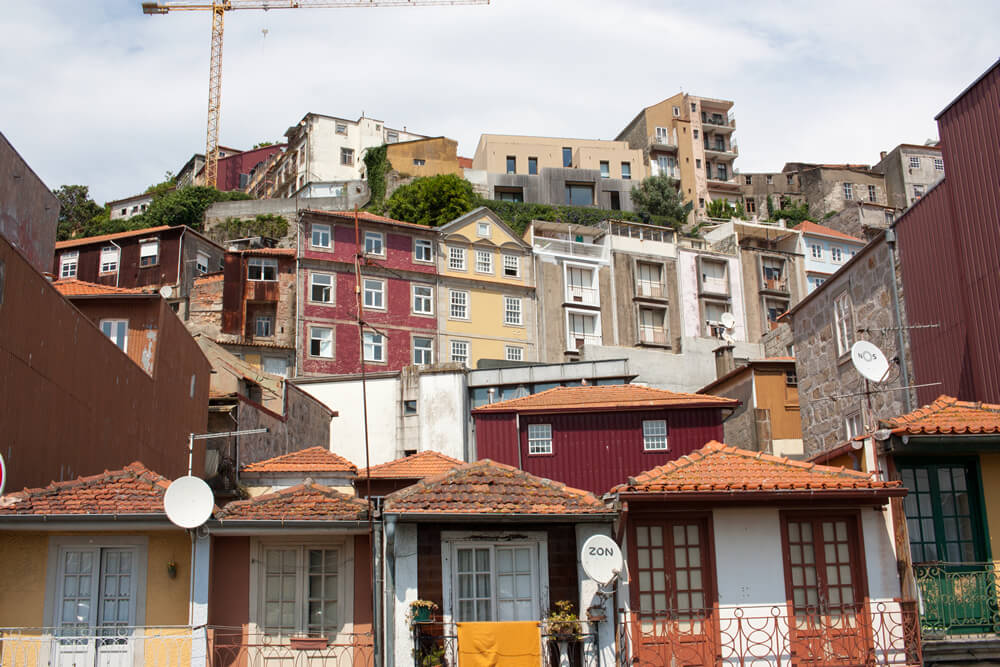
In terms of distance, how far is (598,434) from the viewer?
3347cm

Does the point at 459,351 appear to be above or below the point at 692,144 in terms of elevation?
below

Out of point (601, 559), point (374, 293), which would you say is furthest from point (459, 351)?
point (601, 559)

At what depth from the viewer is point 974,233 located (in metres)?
22.3

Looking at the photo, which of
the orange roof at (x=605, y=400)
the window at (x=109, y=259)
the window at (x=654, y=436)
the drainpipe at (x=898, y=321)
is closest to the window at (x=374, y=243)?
the window at (x=109, y=259)

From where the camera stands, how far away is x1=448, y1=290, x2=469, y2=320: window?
187ft

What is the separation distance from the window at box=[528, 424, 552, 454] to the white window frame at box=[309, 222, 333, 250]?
24.5 m

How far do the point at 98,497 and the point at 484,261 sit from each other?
45.0m

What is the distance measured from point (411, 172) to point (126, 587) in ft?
209

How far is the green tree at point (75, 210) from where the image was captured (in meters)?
85.6

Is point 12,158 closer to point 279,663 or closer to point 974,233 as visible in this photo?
point 279,663

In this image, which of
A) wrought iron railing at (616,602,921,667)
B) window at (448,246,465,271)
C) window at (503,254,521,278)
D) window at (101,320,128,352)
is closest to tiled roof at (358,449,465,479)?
window at (101,320,128,352)

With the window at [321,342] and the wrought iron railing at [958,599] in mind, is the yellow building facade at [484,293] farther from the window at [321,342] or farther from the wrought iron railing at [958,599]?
the wrought iron railing at [958,599]

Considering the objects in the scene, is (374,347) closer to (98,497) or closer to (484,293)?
(484,293)

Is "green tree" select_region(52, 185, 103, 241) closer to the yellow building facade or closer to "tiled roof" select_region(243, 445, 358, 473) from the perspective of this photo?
the yellow building facade
